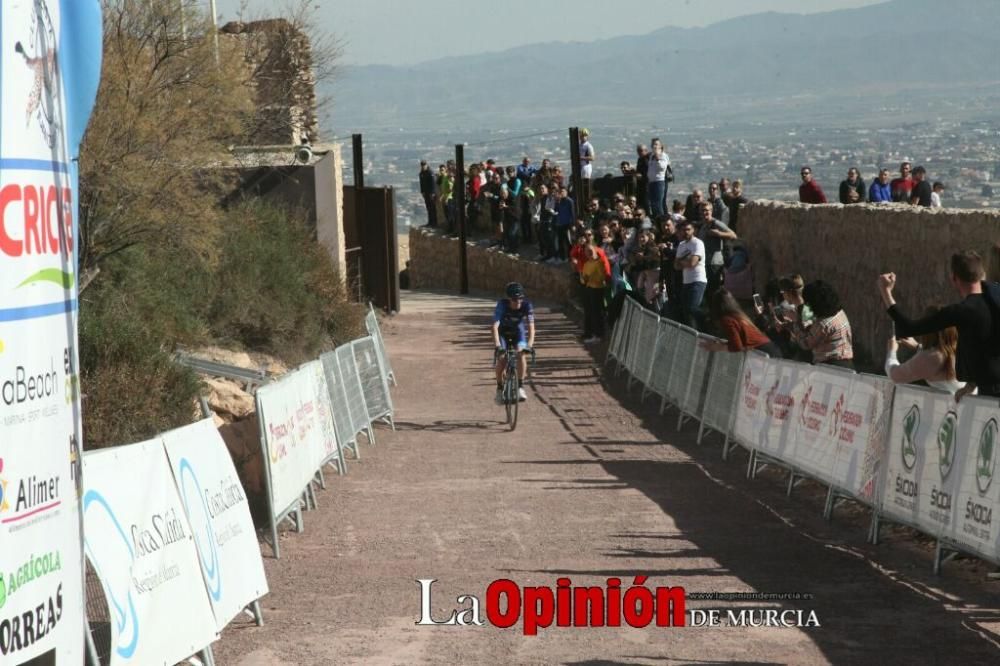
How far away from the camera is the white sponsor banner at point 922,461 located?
10062mm

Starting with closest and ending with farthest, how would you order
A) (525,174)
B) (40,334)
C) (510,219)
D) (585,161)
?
Result: 1. (40,334)
2. (585,161)
3. (525,174)
4. (510,219)

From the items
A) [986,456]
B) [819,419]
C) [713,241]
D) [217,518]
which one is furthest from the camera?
[713,241]

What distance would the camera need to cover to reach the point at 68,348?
5.00 metres

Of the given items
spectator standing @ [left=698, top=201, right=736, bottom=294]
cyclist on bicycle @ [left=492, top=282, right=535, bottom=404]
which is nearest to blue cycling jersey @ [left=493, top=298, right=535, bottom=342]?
cyclist on bicycle @ [left=492, top=282, right=535, bottom=404]

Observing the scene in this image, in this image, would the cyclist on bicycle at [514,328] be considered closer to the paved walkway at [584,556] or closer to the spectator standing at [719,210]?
the paved walkway at [584,556]

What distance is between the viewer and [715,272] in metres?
23.7

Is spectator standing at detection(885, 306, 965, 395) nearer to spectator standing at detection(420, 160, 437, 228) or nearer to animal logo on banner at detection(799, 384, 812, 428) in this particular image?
animal logo on banner at detection(799, 384, 812, 428)

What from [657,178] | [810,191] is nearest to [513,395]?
A: [810,191]

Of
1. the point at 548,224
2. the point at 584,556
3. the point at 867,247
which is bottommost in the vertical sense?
the point at 584,556

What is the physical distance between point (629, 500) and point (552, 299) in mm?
26557

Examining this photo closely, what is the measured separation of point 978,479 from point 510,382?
989 cm

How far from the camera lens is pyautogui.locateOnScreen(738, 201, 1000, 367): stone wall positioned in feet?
60.7

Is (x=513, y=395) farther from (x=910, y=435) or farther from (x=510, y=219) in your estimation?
(x=510, y=219)

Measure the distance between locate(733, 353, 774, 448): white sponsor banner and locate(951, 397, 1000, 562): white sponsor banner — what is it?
5.06 meters
